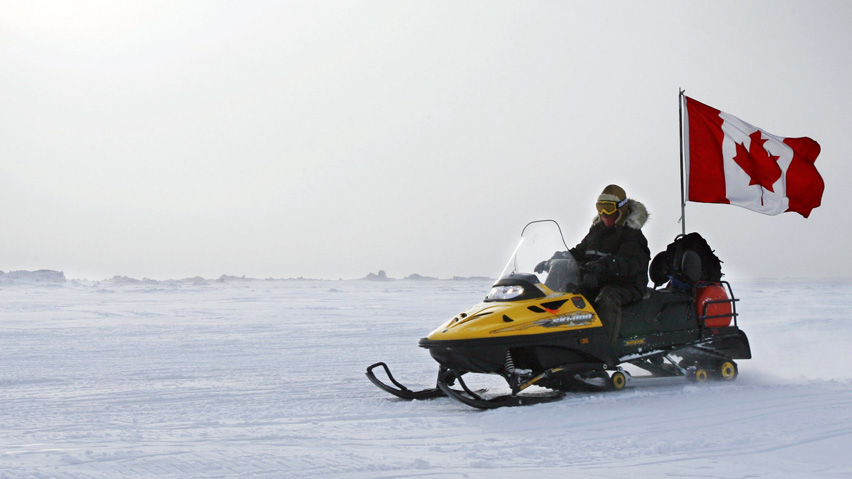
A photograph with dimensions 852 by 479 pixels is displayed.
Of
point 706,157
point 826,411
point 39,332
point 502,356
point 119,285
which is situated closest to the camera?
point 826,411

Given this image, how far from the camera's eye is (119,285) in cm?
3506

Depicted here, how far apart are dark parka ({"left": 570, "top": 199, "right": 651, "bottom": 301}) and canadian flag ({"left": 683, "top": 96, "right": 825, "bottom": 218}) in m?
1.71

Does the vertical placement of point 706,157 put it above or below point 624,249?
above

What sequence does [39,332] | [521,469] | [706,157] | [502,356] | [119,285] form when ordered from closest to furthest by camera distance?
[521,469] → [502,356] → [706,157] → [39,332] → [119,285]

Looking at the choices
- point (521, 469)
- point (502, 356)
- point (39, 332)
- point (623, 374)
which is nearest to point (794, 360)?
point (623, 374)

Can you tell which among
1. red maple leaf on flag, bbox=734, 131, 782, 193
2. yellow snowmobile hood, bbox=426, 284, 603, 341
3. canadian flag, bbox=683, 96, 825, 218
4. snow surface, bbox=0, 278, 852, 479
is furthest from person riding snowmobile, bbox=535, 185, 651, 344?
red maple leaf on flag, bbox=734, 131, 782, 193

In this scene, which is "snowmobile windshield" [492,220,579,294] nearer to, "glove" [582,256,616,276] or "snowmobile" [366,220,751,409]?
"snowmobile" [366,220,751,409]

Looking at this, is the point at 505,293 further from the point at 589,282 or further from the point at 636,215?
the point at 636,215

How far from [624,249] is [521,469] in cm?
316

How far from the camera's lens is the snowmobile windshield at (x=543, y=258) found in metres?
6.43

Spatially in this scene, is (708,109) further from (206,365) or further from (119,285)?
(119,285)

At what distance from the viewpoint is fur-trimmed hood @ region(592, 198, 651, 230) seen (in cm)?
676

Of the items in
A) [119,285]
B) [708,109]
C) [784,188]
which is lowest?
[119,285]

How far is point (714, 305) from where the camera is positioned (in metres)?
7.19
